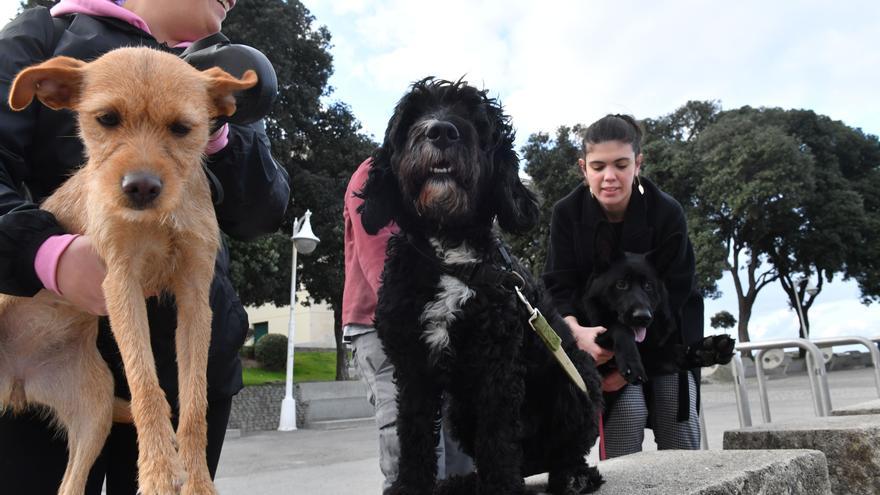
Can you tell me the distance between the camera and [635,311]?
3553 mm

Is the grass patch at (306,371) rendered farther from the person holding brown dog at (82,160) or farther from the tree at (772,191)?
the person holding brown dog at (82,160)

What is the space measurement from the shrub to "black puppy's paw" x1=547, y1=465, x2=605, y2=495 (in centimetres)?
3092

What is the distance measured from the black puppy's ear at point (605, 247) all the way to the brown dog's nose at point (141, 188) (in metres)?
3.03

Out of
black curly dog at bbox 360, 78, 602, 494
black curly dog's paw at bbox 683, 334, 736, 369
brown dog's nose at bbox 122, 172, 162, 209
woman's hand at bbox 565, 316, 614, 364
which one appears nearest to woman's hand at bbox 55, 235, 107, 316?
brown dog's nose at bbox 122, 172, 162, 209

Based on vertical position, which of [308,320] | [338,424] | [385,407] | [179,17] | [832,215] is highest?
[832,215]

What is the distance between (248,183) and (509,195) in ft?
3.62

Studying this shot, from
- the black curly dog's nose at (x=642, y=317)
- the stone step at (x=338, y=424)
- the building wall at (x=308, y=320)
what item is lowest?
the stone step at (x=338, y=424)

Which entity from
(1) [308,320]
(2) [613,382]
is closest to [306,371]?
(1) [308,320]

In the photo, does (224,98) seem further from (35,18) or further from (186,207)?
(35,18)

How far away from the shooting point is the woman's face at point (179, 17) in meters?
1.61

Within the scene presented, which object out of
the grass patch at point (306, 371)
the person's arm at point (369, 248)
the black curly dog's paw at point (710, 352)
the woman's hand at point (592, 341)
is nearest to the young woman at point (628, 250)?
the black curly dog's paw at point (710, 352)

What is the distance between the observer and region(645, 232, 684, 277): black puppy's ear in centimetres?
385

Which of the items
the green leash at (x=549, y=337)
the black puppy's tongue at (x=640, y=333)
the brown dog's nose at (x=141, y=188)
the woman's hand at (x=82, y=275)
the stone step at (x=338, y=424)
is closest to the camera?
the brown dog's nose at (x=141, y=188)

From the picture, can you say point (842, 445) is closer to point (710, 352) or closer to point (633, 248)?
point (710, 352)
